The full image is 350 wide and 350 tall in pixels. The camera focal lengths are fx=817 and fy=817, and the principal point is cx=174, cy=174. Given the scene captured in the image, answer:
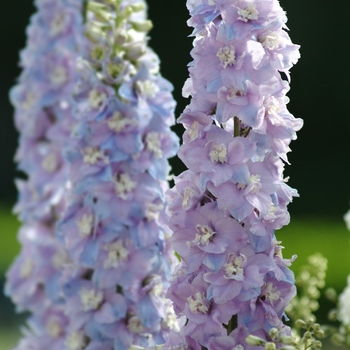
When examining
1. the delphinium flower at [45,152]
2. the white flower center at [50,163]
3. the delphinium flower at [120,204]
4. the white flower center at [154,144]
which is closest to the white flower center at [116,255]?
the delphinium flower at [120,204]

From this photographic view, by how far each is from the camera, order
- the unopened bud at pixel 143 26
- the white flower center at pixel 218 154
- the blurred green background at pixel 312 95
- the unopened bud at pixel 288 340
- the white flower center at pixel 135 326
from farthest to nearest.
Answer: the blurred green background at pixel 312 95, the unopened bud at pixel 143 26, the white flower center at pixel 135 326, the white flower center at pixel 218 154, the unopened bud at pixel 288 340

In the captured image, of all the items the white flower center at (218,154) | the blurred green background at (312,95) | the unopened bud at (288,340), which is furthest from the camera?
the blurred green background at (312,95)

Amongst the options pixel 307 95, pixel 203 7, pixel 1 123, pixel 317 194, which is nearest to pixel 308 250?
pixel 317 194

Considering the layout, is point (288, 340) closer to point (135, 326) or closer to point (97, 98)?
point (135, 326)

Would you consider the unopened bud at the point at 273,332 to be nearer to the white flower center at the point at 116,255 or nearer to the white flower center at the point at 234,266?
the white flower center at the point at 234,266

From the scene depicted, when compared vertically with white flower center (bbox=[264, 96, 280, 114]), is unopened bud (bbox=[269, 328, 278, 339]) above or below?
below

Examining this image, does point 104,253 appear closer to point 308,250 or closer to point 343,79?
point 308,250

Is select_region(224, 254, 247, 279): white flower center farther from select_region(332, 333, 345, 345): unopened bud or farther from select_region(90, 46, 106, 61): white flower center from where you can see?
select_region(90, 46, 106, 61): white flower center

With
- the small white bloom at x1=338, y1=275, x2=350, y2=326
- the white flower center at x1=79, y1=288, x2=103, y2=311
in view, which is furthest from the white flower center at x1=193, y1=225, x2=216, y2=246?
the small white bloom at x1=338, y1=275, x2=350, y2=326
